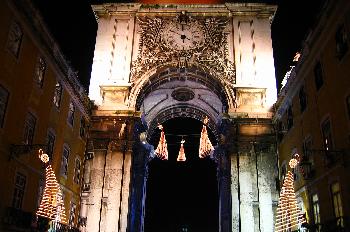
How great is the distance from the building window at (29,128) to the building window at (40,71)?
6.29 feet

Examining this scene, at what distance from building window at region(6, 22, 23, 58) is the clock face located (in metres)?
14.8

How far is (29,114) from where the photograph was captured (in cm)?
1811

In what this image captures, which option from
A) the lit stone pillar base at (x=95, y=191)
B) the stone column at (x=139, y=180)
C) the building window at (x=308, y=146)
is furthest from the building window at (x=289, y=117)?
the lit stone pillar base at (x=95, y=191)

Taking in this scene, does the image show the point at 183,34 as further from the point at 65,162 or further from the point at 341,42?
the point at 341,42

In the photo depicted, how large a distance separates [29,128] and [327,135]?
13.9 m

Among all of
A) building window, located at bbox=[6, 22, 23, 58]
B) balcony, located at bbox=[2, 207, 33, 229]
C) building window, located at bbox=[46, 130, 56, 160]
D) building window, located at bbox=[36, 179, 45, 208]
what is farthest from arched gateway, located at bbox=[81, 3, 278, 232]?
building window, located at bbox=[6, 22, 23, 58]

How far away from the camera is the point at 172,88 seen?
33969mm

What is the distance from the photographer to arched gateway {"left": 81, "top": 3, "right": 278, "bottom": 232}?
25.9 m

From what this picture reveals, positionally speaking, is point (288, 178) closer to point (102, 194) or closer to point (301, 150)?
point (301, 150)

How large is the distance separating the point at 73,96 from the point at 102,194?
6995mm

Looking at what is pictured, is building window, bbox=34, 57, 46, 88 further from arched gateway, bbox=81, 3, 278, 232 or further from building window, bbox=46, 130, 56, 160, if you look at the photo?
arched gateway, bbox=81, 3, 278, 232

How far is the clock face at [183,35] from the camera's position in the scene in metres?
30.4

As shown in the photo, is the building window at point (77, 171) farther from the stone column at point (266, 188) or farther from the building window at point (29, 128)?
the stone column at point (266, 188)

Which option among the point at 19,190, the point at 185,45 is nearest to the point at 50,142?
the point at 19,190
